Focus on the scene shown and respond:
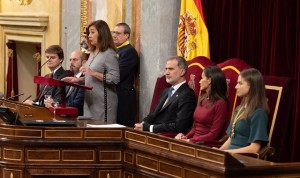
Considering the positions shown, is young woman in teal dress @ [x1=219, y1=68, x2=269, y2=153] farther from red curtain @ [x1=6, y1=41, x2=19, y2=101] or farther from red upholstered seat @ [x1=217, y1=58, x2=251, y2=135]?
red curtain @ [x1=6, y1=41, x2=19, y2=101]

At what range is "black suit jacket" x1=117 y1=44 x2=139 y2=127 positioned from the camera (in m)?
8.55

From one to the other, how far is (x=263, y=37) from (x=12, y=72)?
6.66m

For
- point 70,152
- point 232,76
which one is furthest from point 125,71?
point 70,152

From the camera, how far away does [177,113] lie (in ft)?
22.5

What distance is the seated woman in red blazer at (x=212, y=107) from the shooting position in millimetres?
6352

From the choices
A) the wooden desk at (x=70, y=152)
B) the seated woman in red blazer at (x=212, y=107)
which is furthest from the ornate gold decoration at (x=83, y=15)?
the wooden desk at (x=70, y=152)

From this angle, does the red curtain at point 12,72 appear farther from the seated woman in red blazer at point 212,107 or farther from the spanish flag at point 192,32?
the seated woman in red blazer at point 212,107

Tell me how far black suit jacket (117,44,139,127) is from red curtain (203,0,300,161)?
104cm

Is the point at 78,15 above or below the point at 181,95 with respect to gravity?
above

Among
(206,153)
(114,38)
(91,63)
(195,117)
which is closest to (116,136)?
(195,117)

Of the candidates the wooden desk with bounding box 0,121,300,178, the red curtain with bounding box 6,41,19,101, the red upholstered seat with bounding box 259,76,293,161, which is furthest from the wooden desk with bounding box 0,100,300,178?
the red curtain with bounding box 6,41,19,101

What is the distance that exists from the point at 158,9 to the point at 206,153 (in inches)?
144

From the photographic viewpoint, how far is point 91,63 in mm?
7891

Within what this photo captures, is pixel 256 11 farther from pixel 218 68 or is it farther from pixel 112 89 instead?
pixel 112 89
